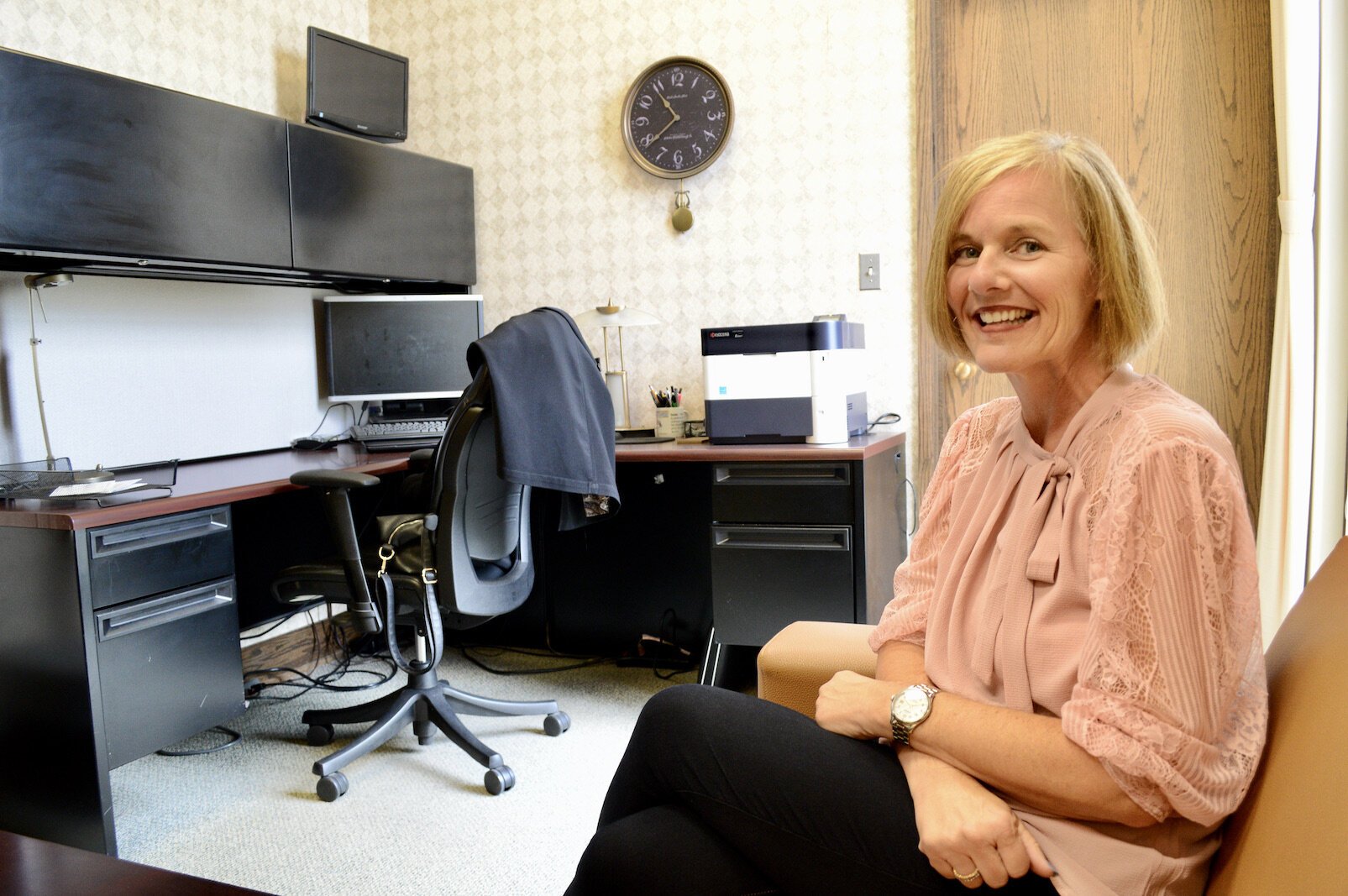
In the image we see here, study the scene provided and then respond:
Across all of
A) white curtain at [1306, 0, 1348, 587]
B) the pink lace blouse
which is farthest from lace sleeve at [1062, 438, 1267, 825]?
white curtain at [1306, 0, 1348, 587]

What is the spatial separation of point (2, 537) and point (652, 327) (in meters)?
1.97

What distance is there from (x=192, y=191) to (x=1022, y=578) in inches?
89.5

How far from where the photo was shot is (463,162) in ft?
11.8

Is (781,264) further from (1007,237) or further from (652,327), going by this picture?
(1007,237)

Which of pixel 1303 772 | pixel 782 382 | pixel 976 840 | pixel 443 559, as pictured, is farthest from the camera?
pixel 782 382

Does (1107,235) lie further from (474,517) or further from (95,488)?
(95,488)

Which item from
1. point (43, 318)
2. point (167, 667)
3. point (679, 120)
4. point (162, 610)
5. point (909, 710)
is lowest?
point (167, 667)

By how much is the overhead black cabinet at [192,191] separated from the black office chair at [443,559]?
0.76 m

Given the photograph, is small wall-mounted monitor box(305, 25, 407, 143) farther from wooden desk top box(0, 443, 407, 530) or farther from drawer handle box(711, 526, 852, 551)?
drawer handle box(711, 526, 852, 551)

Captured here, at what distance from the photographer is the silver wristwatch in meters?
1.02

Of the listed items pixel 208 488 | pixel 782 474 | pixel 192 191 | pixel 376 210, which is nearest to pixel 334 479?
pixel 208 488

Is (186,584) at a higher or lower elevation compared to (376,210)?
lower

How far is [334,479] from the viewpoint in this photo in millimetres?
2176

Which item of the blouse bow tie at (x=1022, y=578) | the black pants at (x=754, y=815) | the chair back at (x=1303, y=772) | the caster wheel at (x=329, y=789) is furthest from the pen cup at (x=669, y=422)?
the chair back at (x=1303, y=772)
